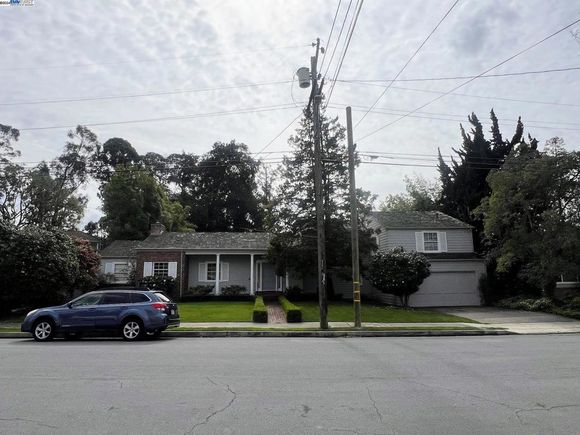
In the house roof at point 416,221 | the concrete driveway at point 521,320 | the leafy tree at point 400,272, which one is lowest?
the concrete driveway at point 521,320

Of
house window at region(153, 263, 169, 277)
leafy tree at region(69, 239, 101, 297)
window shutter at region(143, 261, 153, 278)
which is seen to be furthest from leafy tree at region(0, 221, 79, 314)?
house window at region(153, 263, 169, 277)

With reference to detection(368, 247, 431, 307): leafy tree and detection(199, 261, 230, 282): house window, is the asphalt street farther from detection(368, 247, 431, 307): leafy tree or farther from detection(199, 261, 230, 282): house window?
detection(199, 261, 230, 282): house window

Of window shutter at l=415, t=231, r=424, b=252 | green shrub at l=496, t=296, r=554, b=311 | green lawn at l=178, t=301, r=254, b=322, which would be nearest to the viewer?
green lawn at l=178, t=301, r=254, b=322

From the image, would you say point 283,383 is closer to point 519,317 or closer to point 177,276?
point 519,317

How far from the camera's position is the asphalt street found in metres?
5.56

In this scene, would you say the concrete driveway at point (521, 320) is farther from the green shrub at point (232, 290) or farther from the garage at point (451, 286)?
the green shrub at point (232, 290)

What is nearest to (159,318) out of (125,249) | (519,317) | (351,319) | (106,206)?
(351,319)

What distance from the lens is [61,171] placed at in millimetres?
50188

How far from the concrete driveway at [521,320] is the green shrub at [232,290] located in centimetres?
1289

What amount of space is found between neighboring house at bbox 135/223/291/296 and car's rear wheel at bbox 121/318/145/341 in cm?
1689

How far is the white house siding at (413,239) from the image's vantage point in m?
31.1

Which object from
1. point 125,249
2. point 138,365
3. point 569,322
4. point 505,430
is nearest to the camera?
point 505,430

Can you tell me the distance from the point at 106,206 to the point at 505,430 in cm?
4959

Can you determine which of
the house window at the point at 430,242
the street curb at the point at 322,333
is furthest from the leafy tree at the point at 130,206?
the street curb at the point at 322,333
